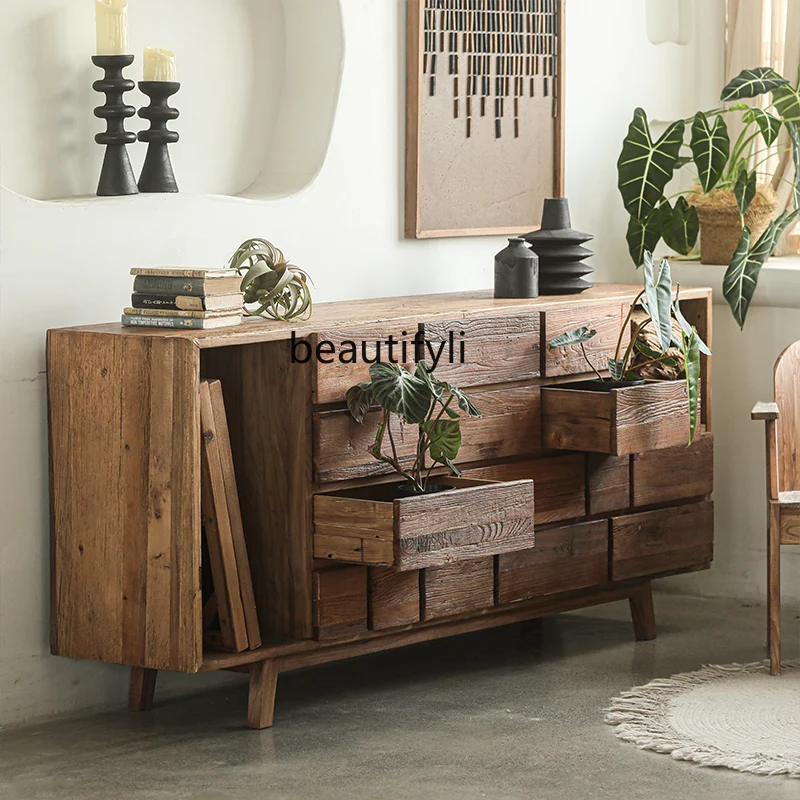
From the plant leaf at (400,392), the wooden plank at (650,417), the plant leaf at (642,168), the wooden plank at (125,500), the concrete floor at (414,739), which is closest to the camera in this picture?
the concrete floor at (414,739)

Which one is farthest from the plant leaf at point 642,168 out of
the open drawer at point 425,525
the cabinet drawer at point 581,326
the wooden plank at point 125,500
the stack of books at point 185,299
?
the wooden plank at point 125,500

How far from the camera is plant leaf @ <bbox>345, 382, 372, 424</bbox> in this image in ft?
11.7

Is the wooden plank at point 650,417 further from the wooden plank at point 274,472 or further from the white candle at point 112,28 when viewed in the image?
the white candle at point 112,28

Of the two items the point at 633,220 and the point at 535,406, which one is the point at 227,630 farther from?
the point at 633,220

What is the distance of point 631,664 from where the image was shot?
165 inches

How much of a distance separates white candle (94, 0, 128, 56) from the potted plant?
172cm

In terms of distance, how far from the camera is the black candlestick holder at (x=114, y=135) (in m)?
3.74

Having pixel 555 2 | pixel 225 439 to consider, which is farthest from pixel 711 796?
pixel 555 2

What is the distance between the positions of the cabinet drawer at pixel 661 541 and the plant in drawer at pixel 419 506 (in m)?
0.64

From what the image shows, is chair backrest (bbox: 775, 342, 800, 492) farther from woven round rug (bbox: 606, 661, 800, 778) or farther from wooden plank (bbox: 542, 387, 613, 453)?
wooden plank (bbox: 542, 387, 613, 453)

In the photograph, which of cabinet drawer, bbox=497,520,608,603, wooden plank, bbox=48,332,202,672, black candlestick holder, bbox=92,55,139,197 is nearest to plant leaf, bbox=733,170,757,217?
cabinet drawer, bbox=497,520,608,603

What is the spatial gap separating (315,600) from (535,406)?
0.85 metres

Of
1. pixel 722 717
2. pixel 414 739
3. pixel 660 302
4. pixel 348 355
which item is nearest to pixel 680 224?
pixel 660 302

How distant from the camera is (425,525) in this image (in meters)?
3.48
